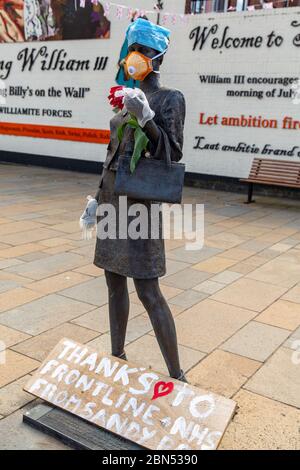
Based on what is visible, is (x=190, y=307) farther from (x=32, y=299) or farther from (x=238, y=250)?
(x=238, y=250)

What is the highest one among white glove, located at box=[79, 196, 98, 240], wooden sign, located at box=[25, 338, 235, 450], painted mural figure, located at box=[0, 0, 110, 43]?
painted mural figure, located at box=[0, 0, 110, 43]

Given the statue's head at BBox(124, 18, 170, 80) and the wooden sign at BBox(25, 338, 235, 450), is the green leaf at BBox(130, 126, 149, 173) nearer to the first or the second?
the statue's head at BBox(124, 18, 170, 80)

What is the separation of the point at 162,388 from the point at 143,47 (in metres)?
1.72

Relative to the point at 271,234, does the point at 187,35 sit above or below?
above

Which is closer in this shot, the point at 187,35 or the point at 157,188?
the point at 157,188

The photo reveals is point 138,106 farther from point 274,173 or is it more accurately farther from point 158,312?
point 274,173

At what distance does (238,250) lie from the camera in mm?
6344

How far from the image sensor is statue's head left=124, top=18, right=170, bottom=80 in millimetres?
2438

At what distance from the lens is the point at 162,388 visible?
8.20 feet

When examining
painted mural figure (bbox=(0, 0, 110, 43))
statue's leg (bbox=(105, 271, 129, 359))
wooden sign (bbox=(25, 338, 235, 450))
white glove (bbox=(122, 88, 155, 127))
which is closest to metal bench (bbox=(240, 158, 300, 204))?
painted mural figure (bbox=(0, 0, 110, 43))

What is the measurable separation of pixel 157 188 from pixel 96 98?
10.8 metres

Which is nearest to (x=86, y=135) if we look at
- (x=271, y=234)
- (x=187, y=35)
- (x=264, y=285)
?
(x=187, y=35)

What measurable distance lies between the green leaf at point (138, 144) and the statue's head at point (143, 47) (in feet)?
1.22

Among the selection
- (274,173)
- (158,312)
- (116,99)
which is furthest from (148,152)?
(274,173)
